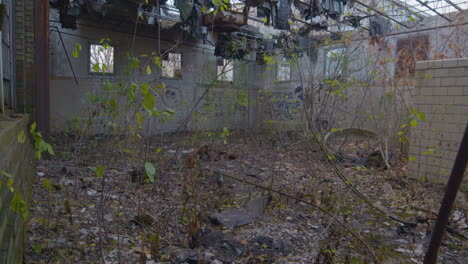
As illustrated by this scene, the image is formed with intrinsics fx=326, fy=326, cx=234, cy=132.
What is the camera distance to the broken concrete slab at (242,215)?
11.2ft

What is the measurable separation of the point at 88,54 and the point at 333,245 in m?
9.29

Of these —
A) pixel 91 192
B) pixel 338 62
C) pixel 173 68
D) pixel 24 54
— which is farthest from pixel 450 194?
pixel 173 68

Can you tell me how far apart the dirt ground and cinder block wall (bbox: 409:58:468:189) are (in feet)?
1.22

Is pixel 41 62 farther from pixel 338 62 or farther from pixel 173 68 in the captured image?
pixel 173 68

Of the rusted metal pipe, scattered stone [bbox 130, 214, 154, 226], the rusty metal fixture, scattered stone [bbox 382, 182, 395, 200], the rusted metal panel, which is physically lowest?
scattered stone [bbox 382, 182, 395, 200]

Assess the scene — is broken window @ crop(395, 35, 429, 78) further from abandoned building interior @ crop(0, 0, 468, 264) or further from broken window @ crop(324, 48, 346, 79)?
broken window @ crop(324, 48, 346, 79)

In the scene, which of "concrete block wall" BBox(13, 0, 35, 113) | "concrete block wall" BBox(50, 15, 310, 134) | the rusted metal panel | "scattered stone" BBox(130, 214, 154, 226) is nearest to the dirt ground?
"scattered stone" BBox(130, 214, 154, 226)

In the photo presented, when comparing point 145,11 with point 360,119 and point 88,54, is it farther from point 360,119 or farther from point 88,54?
point 360,119

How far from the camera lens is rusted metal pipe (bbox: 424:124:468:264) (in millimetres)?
713

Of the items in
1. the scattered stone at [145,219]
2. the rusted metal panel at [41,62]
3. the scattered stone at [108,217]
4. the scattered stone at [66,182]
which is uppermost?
the rusted metal panel at [41,62]

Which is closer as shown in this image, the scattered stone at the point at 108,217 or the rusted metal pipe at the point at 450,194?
the rusted metal pipe at the point at 450,194

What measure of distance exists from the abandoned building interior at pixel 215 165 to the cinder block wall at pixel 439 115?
21mm

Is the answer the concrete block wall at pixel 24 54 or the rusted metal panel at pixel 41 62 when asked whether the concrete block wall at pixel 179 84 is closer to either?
the rusted metal panel at pixel 41 62

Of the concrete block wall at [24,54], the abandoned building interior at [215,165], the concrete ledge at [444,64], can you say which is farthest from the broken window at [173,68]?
the concrete ledge at [444,64]
